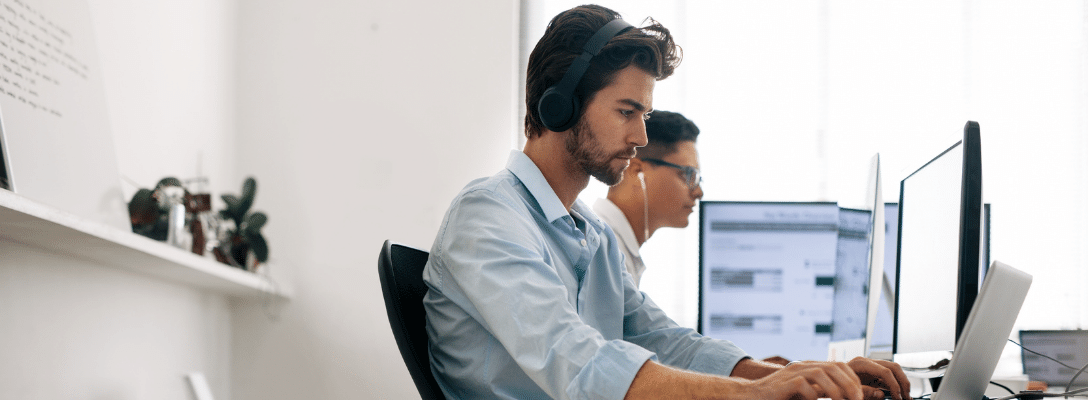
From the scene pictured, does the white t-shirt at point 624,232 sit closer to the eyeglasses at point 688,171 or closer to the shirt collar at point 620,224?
the shirt collar at point 620,224

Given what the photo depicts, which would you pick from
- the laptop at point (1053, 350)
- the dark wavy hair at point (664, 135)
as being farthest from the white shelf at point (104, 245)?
the laptop at point (1053, 350)

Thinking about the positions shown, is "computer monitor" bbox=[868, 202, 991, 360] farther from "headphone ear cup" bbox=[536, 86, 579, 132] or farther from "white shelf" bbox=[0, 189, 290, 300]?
"white shelf" bbox=[0, 189, 290, 300]

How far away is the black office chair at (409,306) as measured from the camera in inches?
33.4

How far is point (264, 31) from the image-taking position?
3.19m

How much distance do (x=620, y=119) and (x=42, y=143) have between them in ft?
3.50

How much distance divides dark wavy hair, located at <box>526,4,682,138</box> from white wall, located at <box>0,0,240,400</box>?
43.3 inches

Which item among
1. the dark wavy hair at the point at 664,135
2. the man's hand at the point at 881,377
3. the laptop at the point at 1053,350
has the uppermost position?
the dark wavy hair at the point at 664,135

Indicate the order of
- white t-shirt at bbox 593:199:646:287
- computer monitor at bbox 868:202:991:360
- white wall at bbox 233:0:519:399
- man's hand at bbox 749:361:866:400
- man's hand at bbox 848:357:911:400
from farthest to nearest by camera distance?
white wall at bbox 233:0:519:399, white t-shirt at bbox 593:199:646:287, computer monitor at bbox 868:202:991:360, man's hand at bbox 848:357:911:400, man's hand at bbox 749:361:866:400

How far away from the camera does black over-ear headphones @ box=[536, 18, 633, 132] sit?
1.08 m

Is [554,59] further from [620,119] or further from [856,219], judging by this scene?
[856,219]

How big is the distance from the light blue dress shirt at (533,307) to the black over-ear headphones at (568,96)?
7cm

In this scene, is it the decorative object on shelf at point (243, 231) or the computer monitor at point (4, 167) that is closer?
the computer monitor at point (4, 167)

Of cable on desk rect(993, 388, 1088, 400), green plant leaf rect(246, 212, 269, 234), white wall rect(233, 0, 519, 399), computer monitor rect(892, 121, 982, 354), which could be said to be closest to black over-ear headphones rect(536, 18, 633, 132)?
computer monitor rect(892, 121, 982, 354)

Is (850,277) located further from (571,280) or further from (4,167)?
(4,167)
